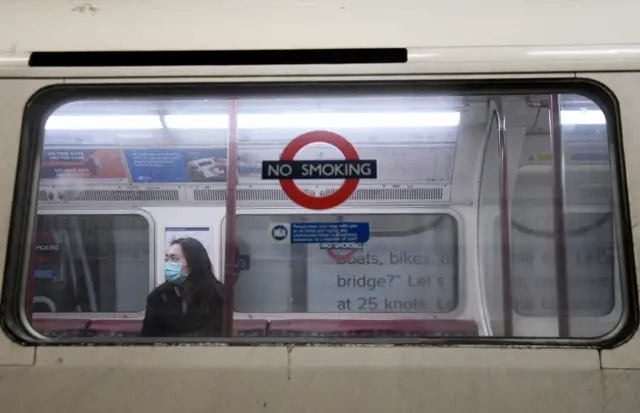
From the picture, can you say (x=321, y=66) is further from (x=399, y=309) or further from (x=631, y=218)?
(x=399, y=309)

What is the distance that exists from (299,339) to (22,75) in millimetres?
1241

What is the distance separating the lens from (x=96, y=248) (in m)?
3.40

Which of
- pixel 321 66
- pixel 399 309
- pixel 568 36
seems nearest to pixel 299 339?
pixel 321 66

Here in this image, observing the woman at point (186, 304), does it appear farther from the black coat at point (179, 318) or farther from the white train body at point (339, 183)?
the white train body at point (339, 183)

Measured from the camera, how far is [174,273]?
8.54ft

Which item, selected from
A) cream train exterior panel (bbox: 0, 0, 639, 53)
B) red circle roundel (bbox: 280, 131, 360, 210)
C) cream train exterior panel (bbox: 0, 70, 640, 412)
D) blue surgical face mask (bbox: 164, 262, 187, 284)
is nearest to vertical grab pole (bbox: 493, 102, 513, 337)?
cream train exterior panel (bbox: 0, 0, 639, 53)

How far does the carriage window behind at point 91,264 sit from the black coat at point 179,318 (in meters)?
0.42

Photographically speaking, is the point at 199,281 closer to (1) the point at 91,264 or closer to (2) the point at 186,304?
(2) the point at 186,304

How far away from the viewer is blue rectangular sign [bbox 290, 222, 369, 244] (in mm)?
2418

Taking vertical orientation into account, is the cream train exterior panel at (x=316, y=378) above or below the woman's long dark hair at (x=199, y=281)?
below

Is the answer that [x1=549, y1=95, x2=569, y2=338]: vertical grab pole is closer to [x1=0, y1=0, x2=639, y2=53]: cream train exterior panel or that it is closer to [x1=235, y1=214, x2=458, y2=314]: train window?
[x1=0, y1=0, x2=639, y2=53]: cream train exterior panel

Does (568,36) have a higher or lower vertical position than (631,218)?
higher

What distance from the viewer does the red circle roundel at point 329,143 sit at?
7.06ft

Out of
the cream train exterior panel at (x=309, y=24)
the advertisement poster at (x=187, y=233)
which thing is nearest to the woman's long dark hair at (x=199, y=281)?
the cream train exterior panel at (x=309, y=24)
